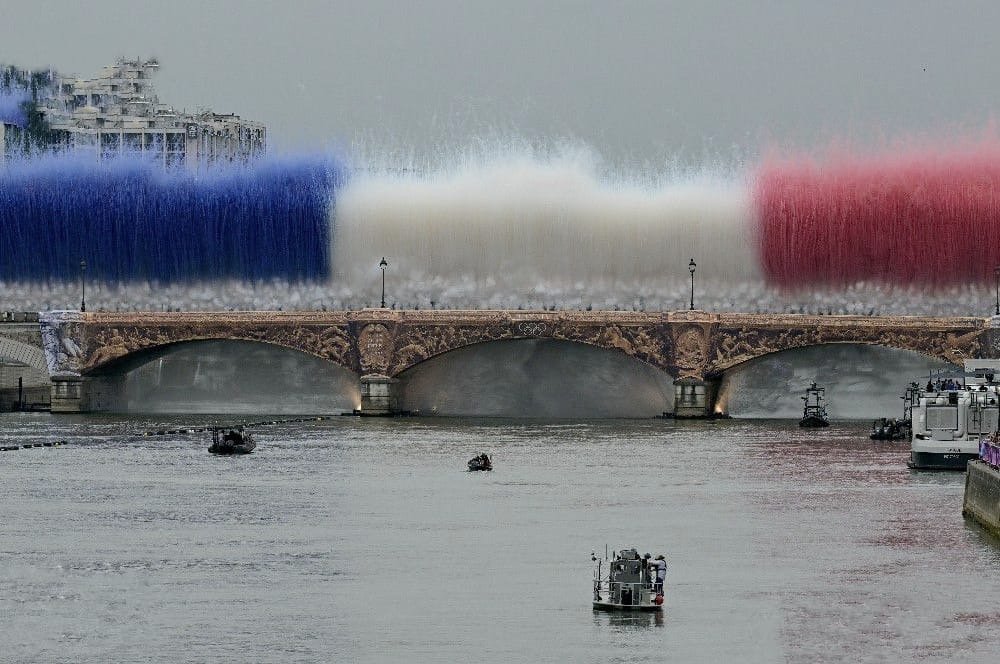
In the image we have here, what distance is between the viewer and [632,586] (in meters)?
51.4

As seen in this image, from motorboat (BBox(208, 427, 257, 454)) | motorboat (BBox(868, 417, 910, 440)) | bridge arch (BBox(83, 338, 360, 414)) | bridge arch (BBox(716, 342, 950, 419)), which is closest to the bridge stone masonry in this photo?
bridge arch (BBox(716, 342, 950, 419))

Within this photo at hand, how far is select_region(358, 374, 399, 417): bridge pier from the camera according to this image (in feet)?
461

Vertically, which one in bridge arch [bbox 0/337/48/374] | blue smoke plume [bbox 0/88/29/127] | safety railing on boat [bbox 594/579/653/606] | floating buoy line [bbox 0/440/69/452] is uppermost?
blue smoke plume [bbox 0/88/29/127]

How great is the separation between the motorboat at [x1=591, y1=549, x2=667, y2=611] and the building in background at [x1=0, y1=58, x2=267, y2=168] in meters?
130

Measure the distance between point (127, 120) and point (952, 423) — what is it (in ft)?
366

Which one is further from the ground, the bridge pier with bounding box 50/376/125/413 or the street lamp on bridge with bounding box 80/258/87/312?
the street lamp on bridge with bounding box 80/258/87/312

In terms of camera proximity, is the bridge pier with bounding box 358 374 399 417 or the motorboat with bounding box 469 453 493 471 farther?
the bridge pier with bounding box 358 374 399 417

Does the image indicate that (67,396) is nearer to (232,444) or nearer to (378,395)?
(378,395)

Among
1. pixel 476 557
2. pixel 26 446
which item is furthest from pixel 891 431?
pixel 476 557

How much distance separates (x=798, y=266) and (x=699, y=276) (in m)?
7.42

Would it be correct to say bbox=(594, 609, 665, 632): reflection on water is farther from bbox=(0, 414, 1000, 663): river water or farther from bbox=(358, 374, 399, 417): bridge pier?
bbox=(358, 374, 399, 417): bridge pier

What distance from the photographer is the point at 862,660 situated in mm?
46156

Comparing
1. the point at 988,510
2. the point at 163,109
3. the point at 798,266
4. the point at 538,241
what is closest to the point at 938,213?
the point at 798,266

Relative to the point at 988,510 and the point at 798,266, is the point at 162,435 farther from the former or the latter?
the point at 988,510
